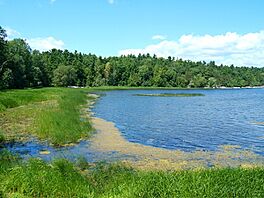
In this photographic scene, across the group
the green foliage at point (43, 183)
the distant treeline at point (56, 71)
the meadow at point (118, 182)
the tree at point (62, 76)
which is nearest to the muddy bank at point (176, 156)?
the meadow at point (118, 182)

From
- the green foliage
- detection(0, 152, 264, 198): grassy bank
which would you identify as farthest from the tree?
the green foliage

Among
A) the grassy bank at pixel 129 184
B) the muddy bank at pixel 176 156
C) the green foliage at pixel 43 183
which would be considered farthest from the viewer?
the muddy bank at pixel 176 156

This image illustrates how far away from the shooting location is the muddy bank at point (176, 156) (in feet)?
69.3

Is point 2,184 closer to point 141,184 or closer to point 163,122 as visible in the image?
point 141,184

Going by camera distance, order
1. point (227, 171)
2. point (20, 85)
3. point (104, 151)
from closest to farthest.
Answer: point (227, 171) < point (104, 151) < point (20, 85)

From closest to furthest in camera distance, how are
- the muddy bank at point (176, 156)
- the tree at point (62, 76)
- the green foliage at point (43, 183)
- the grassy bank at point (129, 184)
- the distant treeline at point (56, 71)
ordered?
the grassy bank at point (129, 184) < the green foliage at point (43, 183) < the muddy bank at point (176, 156) < the distant treeline at point (56, 71) < the tree at point (62, 76)

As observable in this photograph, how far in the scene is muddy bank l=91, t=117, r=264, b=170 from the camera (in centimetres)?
2111

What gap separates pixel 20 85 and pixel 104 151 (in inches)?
3618

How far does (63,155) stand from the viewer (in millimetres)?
22219

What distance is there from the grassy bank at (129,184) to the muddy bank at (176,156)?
5.95 meters

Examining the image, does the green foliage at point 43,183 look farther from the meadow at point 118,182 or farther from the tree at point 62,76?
the tree at point 62,76

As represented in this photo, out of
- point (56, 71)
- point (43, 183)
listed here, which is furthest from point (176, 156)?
point (56, 71)

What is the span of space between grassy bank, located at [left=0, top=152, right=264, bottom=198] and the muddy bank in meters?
5.95

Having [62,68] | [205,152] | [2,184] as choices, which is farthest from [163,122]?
[62,68]
